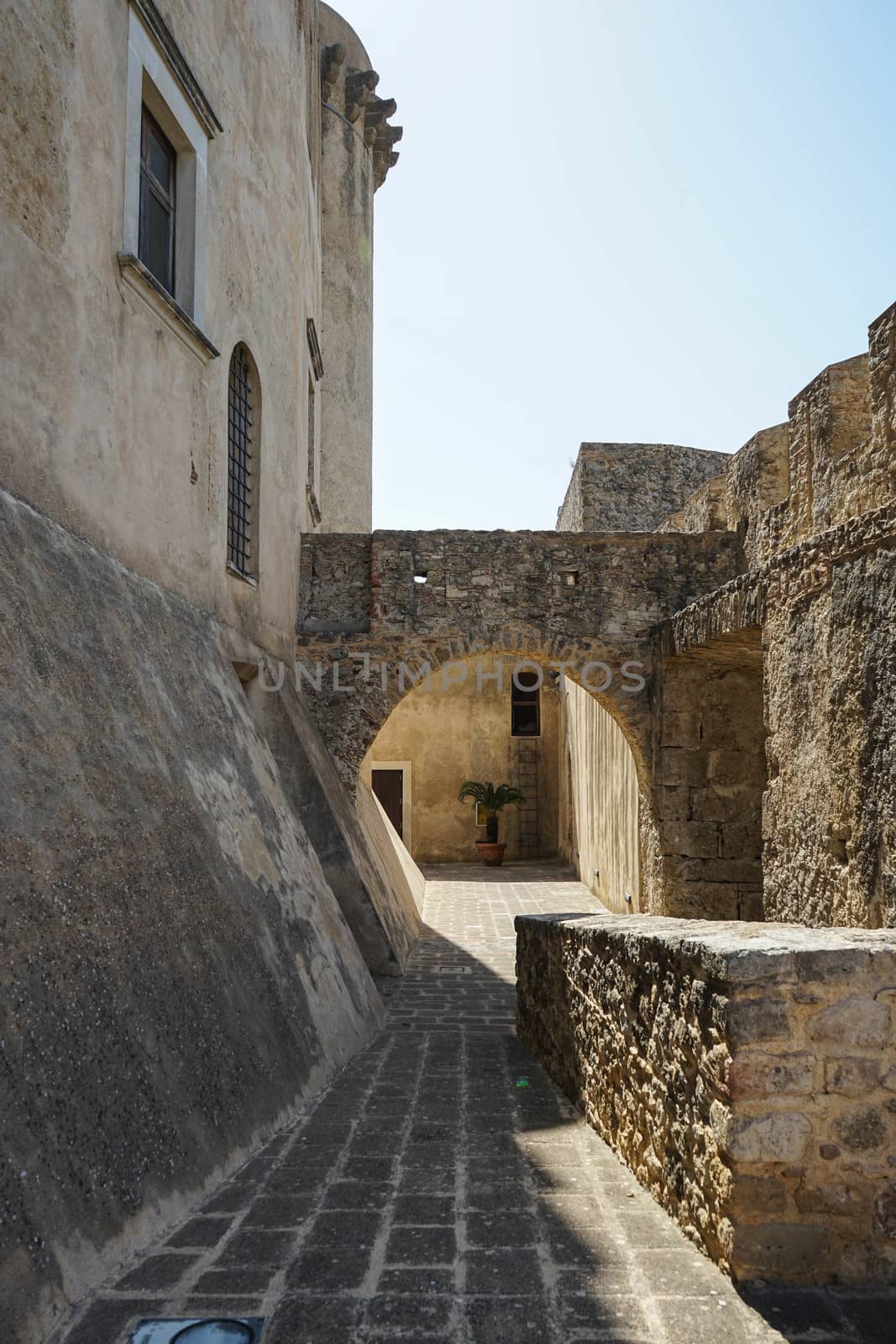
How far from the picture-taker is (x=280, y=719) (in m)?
7.72

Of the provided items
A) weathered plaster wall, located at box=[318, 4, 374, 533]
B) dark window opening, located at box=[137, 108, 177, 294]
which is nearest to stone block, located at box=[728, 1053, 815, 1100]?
dark window opening, located at box=[137, 108, 177, 294]

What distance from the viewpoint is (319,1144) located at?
3.63 m

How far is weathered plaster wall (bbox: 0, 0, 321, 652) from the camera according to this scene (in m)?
3.79

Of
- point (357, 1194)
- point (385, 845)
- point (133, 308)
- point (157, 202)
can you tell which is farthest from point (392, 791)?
point (357, 1194)

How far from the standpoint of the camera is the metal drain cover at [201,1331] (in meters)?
2.20

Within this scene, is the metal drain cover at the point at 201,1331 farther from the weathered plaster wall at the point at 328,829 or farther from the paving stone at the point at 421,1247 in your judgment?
the weathered plaster wall at the point at 328,829

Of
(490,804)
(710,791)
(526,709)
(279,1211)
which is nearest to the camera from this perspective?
(279,1211)

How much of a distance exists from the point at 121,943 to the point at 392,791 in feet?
50.3

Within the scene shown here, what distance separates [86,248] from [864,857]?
14.7 feet

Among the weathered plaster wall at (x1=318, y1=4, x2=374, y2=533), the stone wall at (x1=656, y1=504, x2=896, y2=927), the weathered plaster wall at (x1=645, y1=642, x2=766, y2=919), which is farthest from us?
the weathered plaster wall at (x1=318, y1=4, x2=374, y2=533)

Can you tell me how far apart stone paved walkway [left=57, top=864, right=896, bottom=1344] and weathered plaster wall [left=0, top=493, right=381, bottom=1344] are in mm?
181

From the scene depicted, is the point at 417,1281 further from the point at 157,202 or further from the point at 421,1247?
the point at 157,202

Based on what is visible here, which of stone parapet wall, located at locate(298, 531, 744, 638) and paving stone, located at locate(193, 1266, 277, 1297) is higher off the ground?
stone parapet wall, located at locate(298, 531, 744, 638)

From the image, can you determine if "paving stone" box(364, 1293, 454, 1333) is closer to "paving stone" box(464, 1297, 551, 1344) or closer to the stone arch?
"paving stone" box(464, 1297, 551, 1344)
